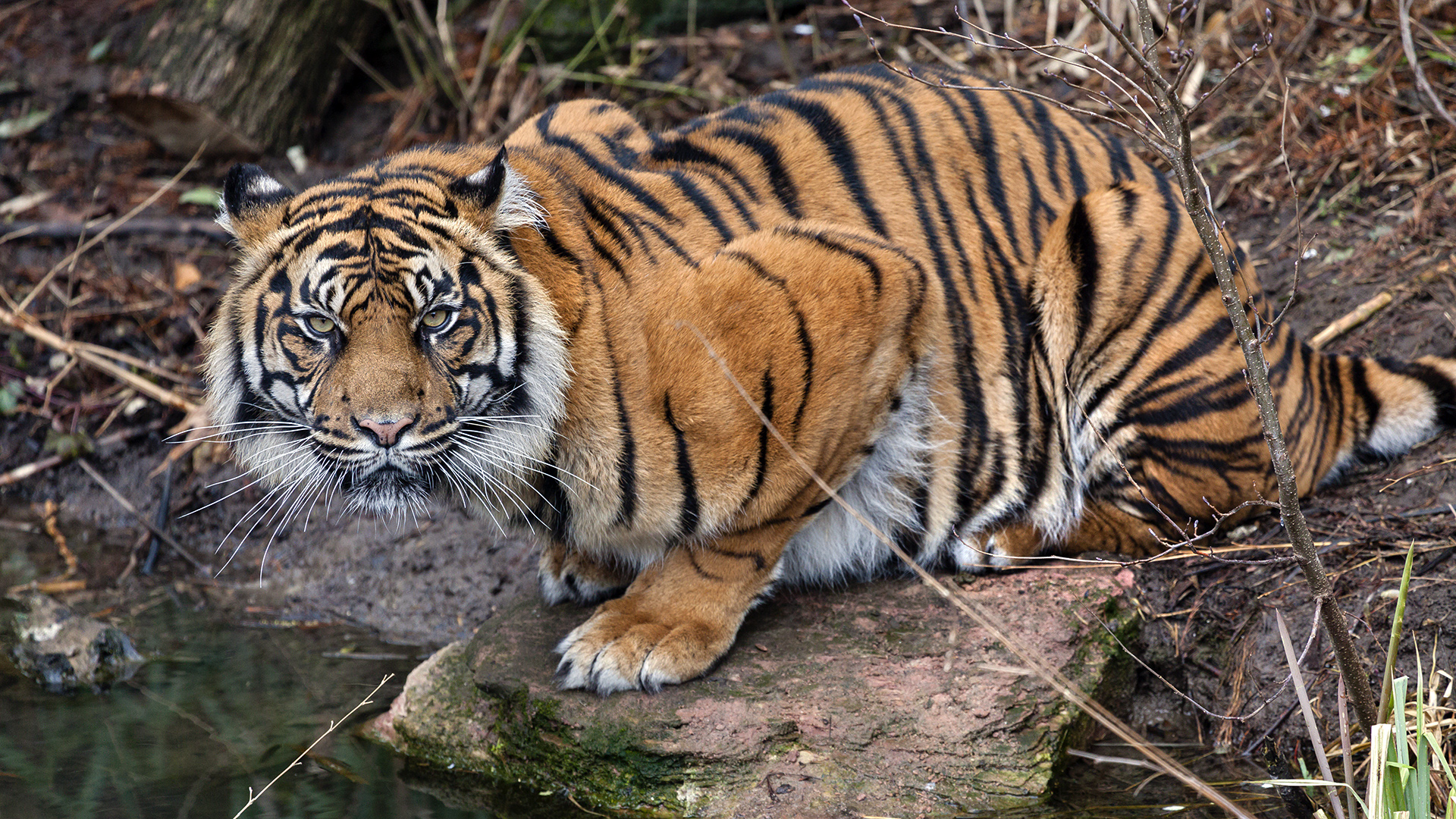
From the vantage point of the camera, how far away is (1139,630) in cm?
381

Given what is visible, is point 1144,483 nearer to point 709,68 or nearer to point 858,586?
point 858,586

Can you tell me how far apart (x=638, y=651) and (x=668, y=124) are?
402 cm

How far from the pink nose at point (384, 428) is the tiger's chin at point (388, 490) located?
0.47 ft

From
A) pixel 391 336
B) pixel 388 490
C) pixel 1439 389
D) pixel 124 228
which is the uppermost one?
pixel 391 336

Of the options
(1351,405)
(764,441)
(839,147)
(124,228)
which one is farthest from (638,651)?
(124,228)

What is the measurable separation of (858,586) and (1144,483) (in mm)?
996

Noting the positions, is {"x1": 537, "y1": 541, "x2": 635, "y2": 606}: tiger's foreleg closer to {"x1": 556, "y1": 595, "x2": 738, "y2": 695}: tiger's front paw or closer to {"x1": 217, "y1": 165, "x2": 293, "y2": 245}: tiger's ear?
{"x1": 556, "y1": 595, "x2": 738, "y2": 695}: tiger's front paw

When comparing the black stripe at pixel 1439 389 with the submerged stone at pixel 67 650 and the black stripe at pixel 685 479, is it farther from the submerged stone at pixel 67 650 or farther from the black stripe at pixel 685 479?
the submerged stone at pixel 67 650

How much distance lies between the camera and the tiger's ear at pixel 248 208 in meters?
3.15

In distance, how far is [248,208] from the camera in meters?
3.16

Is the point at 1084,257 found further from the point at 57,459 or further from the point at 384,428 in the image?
the point at 57,459

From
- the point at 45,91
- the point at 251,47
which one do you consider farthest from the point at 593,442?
the point at 45,91

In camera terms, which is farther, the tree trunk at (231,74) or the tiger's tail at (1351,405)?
the tree trunk at (231,74)

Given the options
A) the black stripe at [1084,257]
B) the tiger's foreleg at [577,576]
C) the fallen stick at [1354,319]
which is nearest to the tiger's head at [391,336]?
the tiger's foreleg at [577,576]
